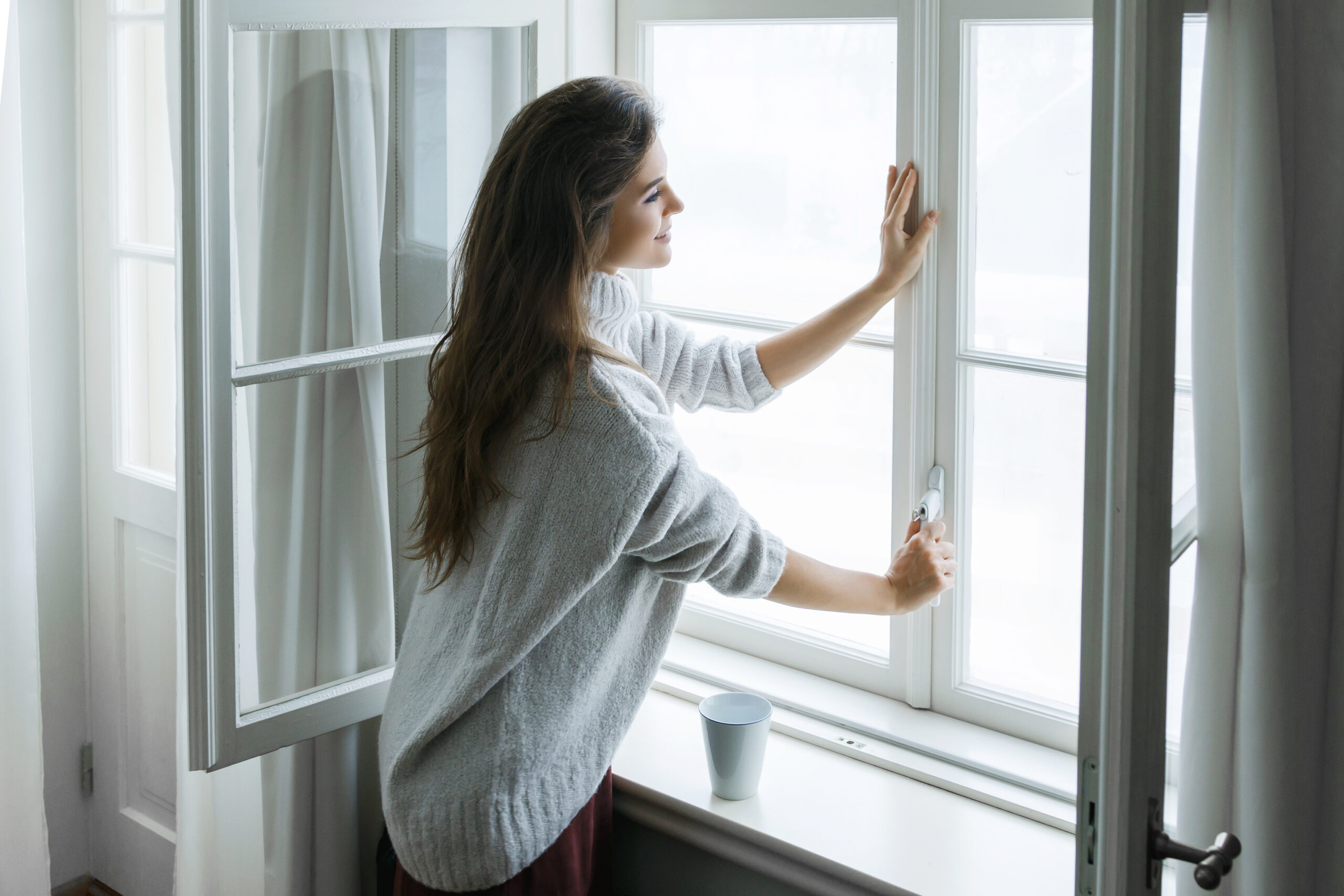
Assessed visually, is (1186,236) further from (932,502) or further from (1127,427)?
(932,502)

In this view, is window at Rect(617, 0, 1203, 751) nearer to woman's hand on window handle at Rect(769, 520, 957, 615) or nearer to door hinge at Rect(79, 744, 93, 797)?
woman's hand on window handle at Rect(769, 520, 957, 615)

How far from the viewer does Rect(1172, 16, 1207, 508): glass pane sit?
0.89 m

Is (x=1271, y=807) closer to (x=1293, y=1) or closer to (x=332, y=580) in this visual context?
(x=1293, y=1)

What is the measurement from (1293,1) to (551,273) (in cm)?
73

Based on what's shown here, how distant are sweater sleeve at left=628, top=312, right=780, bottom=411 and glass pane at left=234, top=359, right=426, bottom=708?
32cm

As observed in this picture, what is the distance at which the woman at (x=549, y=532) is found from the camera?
121cm

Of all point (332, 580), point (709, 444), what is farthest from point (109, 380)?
point (709, 444)

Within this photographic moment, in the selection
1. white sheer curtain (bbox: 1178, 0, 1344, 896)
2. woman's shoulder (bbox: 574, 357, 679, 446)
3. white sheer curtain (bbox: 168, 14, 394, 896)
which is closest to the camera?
white sheer curtain (bbox: 1178, 0, 1344, 896)

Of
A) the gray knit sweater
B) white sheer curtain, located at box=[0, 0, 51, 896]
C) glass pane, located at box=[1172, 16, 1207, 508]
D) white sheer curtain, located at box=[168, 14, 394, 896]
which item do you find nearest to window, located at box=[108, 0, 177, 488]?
white sheer curtain, located at box=[0, 0, 51, 896]

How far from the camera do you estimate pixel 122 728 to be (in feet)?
7.82

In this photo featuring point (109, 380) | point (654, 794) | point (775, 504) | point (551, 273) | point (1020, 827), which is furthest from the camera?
point (109, 380)

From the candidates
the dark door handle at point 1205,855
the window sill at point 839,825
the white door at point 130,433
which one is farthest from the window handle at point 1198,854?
the white door at point 130,433

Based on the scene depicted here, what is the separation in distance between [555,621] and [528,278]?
37cm

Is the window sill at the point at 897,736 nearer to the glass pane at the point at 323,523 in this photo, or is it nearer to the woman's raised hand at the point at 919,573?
the woman's raised hand at the point at 919,573
